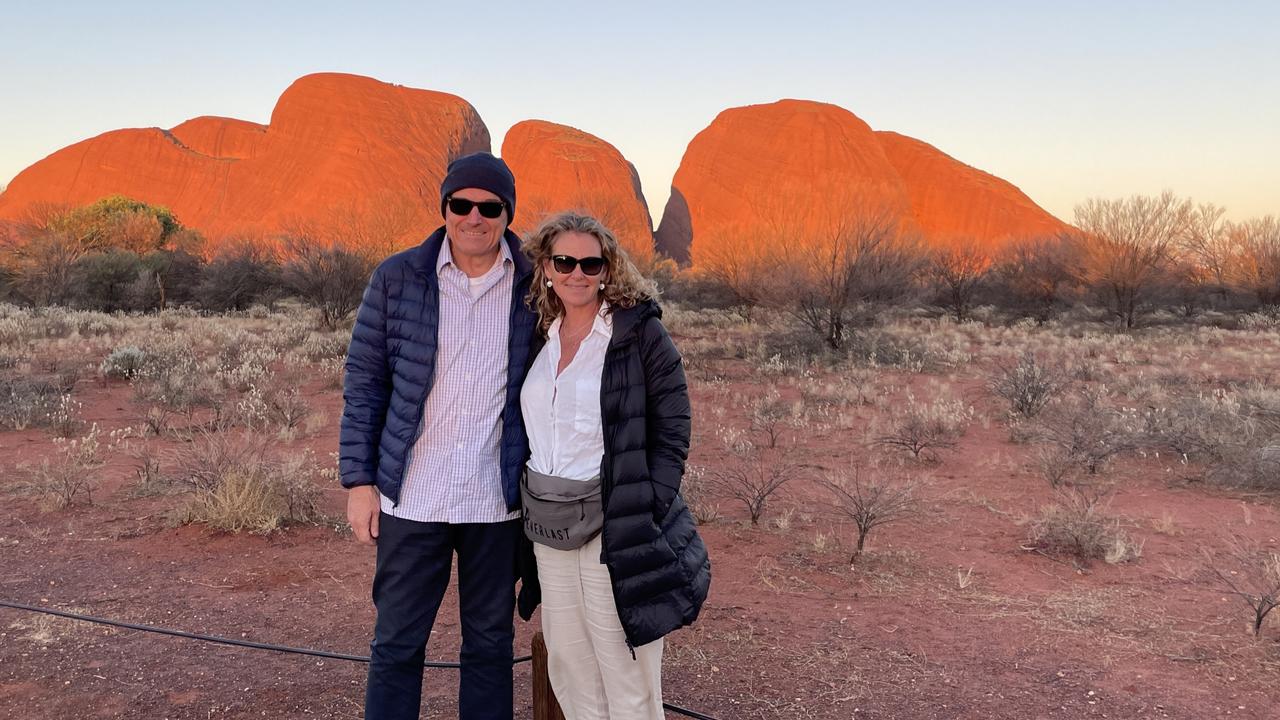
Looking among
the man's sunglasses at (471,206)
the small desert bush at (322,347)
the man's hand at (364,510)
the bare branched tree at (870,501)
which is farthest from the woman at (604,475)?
the small desert bush at (322,347)

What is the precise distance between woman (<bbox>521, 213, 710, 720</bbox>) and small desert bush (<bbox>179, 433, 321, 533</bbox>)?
11.6 ft

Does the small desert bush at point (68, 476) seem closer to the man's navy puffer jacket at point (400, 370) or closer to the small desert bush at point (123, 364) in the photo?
the man's navy puffer jacket at point (400, 370)

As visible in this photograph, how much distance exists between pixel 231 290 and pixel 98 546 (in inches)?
919

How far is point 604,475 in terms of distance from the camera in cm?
183

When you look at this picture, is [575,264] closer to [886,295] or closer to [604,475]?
[604,475]

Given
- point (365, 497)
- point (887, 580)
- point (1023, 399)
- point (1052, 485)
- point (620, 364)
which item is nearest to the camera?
point (620, 364)

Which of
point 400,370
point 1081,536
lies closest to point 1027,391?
point 1081,536

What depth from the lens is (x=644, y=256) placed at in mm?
38094

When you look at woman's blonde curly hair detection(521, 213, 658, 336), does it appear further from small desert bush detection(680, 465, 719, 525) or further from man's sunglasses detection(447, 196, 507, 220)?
small desert bush detection(680, 465, 719, 525)

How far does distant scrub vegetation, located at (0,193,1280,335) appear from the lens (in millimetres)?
19292

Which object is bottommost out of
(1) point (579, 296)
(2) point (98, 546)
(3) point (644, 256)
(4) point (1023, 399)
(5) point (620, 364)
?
(2) point (98, 546)

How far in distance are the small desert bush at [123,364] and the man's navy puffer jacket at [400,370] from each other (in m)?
10.2

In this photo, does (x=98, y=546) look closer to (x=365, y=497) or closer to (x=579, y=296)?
(x=365, y=497)

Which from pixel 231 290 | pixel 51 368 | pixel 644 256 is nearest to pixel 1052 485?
pixel 51 368
